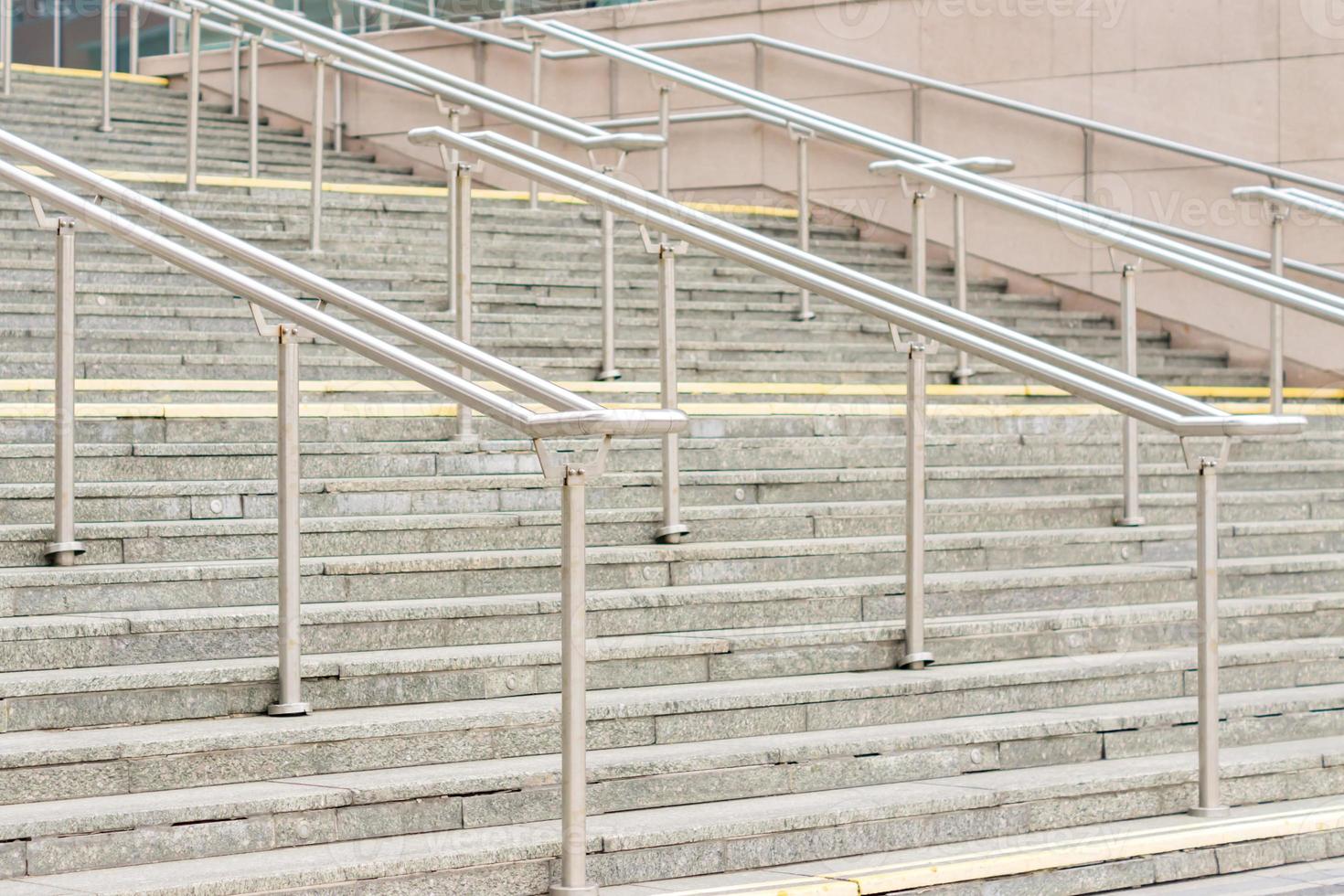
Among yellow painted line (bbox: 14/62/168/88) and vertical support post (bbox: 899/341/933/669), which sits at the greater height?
yellow painted line (bbox: 14/62/168/88)

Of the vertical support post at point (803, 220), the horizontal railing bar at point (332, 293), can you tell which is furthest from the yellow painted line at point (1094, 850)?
the vertical support post at point (803, 220)

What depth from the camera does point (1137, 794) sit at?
4598 millimetres

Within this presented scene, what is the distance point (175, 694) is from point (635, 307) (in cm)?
407

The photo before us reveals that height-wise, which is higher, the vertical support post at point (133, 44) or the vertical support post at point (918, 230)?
the vertical support post at point (133, 44)

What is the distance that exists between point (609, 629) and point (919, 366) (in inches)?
43.5

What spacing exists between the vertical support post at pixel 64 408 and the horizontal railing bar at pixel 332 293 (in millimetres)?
160

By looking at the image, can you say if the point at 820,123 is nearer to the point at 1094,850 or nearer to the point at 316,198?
the point at 316,198

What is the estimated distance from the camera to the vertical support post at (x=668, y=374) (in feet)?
17.8

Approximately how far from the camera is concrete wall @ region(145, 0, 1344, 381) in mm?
9039

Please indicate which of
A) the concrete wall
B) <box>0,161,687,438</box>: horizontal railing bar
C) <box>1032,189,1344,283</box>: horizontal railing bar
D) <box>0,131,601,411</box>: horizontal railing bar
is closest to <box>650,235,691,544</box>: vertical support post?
<box>0,131,601,411</box>: horizontal railing bar

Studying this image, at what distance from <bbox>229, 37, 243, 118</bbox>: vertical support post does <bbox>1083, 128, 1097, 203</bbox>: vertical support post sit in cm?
468

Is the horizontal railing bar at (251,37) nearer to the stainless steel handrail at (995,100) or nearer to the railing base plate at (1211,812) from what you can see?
the stainless steel handrail at (995,100)

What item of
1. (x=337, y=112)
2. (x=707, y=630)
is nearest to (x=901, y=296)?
(x=707, y=630)

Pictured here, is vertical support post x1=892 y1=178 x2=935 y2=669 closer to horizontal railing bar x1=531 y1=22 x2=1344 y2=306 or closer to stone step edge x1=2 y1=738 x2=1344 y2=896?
stone step edge x1=2 y1=738 x2=1344 y2=896
